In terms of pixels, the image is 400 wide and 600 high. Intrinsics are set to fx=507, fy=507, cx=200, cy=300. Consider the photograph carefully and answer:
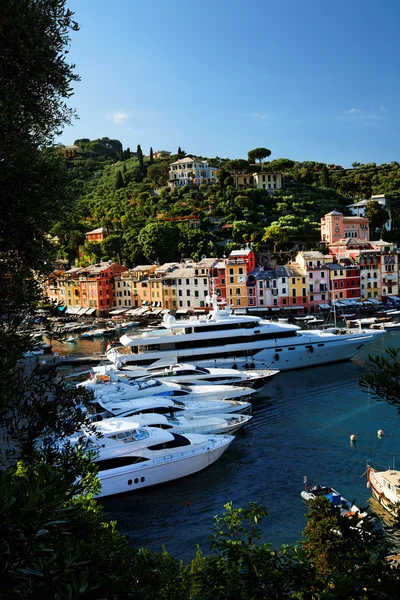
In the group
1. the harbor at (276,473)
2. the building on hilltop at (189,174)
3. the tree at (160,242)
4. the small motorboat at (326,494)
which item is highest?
the building on hilltop at (189,174)

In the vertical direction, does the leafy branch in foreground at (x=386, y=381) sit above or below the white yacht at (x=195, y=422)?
above

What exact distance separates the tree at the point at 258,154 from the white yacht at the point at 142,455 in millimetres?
94484

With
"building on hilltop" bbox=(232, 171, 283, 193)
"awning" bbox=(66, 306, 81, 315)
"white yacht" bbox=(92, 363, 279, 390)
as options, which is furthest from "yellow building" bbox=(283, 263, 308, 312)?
"building on hilltop" bbox=(232, 171, 283, 193)

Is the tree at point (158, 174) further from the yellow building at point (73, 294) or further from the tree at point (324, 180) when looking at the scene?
the yellow building at point (73, 294)

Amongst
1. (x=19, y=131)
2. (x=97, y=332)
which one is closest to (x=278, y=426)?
(x=19, y=131)

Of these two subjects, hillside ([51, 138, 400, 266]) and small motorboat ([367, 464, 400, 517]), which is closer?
small motorboat ([367, 464, 400, 517])

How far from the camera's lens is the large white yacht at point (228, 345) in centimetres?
3238

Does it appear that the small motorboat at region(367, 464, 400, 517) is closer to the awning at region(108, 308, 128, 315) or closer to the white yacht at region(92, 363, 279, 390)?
the white yacht at region(92, 363, 279, 390)

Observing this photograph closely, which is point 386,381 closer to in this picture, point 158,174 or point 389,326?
point 389,326

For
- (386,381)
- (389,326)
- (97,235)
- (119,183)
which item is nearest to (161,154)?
(119,183)

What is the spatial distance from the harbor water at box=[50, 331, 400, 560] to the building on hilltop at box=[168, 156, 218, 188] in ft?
240

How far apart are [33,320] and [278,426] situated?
18.0 m

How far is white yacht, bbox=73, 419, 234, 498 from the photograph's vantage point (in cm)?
1751

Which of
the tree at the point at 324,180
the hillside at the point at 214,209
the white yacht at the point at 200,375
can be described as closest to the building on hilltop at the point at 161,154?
the hillside at the point at 214,209
